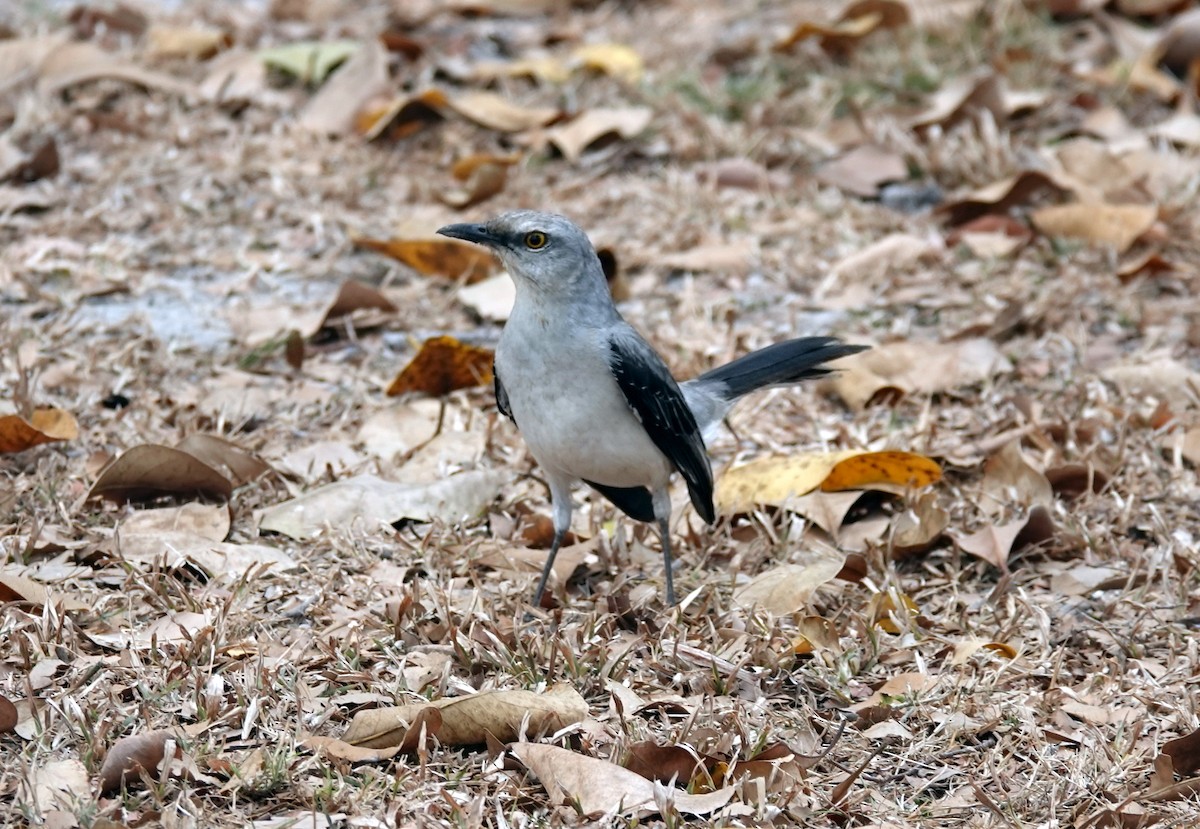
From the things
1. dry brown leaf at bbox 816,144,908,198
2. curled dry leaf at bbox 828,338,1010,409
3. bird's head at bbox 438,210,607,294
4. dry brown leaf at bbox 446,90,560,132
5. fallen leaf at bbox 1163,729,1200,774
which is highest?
bird's head at bbox 438,210,607,294

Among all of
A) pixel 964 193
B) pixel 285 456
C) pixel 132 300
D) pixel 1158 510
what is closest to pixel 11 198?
pixel 132 300

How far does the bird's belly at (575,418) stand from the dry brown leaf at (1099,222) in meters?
3.22

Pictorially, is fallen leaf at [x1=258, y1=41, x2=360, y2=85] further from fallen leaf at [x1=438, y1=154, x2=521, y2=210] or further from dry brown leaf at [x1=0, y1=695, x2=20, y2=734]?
dry brown leaf at [x1=0, y1=695, x2=20, y2=734]

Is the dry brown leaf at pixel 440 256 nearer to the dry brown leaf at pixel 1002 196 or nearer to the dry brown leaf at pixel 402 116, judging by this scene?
the dry brown leaf at pixel 402 116

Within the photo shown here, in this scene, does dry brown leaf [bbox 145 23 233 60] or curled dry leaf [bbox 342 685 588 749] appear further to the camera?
dry brown leaf [bbox 145 23 233 60]

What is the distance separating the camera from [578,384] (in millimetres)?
4605

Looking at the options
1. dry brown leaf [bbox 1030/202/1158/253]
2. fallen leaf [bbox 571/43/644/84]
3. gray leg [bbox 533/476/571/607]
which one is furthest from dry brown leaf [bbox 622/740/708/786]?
fallen leaf [bbox 571/43/644/84]

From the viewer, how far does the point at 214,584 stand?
4.44m

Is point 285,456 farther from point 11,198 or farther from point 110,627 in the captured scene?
point 11,198

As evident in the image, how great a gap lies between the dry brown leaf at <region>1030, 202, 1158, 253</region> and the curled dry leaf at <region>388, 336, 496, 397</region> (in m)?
2.85

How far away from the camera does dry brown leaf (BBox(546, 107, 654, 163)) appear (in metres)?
7.84

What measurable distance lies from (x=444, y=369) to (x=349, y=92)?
300 cm

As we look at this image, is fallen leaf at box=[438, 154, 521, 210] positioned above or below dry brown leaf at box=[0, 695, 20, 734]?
below

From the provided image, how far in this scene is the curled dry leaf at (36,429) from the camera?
5031mm
